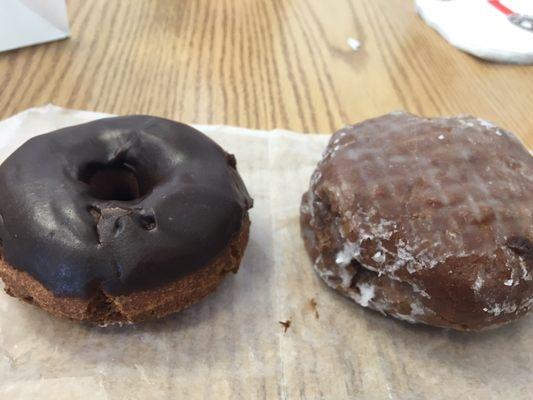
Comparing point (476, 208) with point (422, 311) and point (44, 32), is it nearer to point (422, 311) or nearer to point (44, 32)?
point (422, 311)

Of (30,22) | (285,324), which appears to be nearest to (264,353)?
(285,324)

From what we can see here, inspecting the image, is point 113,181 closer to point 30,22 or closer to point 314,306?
point 314,306

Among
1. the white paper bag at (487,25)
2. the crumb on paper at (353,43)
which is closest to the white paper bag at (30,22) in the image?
the crumb on paper at (353,43)

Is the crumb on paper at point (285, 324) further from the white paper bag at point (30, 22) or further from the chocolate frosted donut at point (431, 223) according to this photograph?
the white paper bag at point (30, 22)

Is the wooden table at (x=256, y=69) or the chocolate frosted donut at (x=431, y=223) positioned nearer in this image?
the chocolate frosted donut at (x=431, y=223)

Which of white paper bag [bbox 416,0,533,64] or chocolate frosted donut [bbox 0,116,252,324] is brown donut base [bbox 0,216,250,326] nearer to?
chocolate frosted donut [bbox 0,116,252,324]

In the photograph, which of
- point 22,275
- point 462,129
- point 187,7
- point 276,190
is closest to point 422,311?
point 462,129
